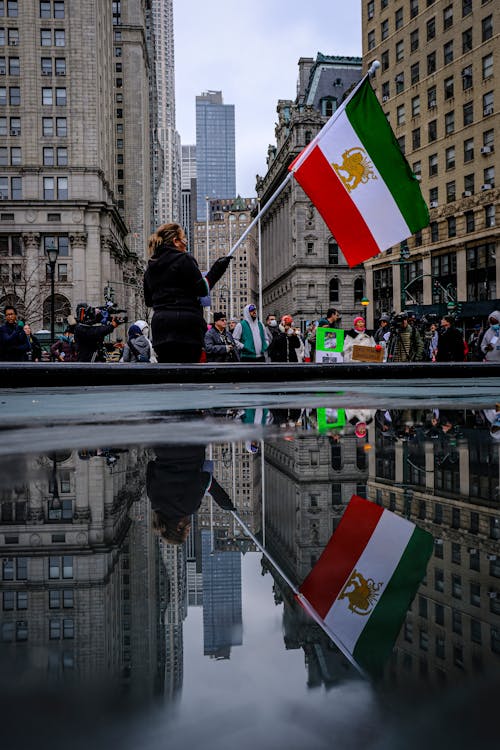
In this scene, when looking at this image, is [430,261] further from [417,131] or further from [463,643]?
[463,643]

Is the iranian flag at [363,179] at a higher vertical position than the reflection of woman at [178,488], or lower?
higher

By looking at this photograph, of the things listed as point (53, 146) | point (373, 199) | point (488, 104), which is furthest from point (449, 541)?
point (53, 146)

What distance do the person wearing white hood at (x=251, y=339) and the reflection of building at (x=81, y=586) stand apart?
1029 centimetres

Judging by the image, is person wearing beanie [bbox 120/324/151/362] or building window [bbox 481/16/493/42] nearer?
person wearing beanie [bbox 120/324/151/362]

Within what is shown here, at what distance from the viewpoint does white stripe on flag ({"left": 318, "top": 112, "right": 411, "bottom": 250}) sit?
365 inches

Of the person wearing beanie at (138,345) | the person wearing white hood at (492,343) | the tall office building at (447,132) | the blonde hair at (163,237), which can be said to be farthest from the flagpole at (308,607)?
the tall office building at (447,132)

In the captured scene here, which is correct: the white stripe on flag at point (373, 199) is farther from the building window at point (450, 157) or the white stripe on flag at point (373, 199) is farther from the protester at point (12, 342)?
the building window at point (450, 157)

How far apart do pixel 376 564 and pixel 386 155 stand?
8.83 m

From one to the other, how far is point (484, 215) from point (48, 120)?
3692cm

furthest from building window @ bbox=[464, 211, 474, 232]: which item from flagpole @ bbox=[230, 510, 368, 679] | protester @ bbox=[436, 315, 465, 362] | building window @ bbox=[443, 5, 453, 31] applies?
flagpole @ bbox=[230, 510, 368, 679]

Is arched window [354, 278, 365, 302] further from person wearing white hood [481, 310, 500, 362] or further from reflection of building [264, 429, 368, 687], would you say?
reflection of building [264, 429, 368, 687]

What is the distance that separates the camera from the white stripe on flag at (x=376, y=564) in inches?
34.2

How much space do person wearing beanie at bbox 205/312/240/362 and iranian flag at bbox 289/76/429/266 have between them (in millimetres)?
2932

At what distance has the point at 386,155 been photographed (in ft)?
30.5
